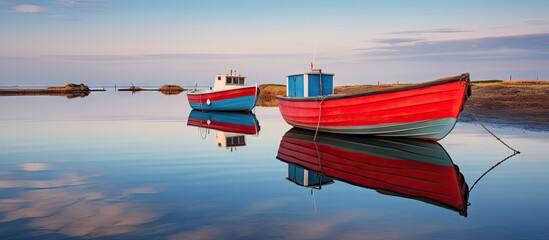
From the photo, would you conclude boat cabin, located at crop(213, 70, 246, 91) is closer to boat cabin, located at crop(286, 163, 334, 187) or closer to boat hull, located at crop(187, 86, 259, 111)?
boat hull, located at crop(187, 86, 259, 111)

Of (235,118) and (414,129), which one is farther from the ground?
(414,129)

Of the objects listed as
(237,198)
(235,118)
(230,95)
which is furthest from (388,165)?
(230,95)

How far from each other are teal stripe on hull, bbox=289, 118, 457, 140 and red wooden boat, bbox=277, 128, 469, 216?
0.96 feet

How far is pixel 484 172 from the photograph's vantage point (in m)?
12.7

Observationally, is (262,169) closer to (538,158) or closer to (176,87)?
(538,158)

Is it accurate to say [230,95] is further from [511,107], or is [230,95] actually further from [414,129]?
[414,129]

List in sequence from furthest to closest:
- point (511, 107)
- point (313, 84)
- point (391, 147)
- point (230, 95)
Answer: point (230, 95) → point (511, 107) → point (313, 84) → point (391, 147)

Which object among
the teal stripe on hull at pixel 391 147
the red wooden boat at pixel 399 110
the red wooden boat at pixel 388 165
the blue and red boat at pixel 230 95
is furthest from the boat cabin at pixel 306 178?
the blue and red boat at pixel 230 95

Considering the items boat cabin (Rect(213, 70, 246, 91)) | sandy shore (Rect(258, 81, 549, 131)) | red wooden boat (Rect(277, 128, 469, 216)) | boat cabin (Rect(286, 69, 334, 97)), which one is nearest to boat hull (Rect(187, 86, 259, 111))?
boat cabin (Rect(213, 70, 246, 91))

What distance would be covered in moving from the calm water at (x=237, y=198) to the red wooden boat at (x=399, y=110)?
1227 millimetres

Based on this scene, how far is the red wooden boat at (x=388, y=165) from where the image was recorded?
34.1 ft

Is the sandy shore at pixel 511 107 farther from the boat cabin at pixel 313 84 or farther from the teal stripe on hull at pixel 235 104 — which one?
the teal stripe on hull at pixel 235 104

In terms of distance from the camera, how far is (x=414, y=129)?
19.0 meters

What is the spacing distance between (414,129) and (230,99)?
22.5 m
